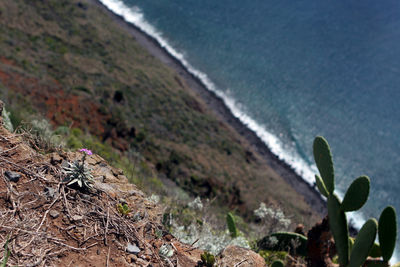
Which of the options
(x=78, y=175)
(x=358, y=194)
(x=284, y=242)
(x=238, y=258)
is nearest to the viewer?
(x=78, y=175)

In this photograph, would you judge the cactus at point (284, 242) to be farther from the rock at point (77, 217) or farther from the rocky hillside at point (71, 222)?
the rock at point (77, 217)

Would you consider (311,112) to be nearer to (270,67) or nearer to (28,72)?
(270,67)

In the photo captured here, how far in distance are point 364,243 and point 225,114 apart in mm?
25125

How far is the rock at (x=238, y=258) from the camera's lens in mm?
3590

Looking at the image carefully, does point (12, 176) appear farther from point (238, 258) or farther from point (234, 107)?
point (234, 107)

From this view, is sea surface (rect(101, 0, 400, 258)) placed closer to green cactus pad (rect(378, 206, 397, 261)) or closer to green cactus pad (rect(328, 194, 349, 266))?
green cactus pad (rect(328, 194, 349, 266))

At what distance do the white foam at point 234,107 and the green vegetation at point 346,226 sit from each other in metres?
18.8

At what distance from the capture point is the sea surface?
26.0 meters

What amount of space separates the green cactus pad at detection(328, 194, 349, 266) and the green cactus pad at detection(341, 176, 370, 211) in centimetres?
21

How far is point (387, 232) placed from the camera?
4281 mm

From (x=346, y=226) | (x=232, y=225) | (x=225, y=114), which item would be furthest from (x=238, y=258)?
(x=225, y=114)

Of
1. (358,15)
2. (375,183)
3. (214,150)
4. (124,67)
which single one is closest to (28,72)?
→ (124,67)

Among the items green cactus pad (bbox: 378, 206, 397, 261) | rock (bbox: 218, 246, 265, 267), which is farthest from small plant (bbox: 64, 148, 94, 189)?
green cactus pad (bbox: 378, 206, 397, 261)

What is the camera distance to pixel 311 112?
94.7 ft
